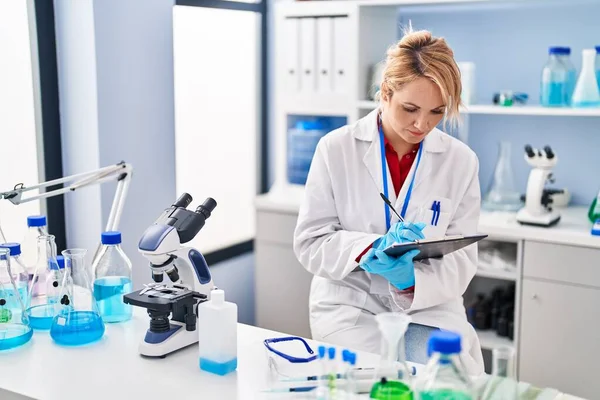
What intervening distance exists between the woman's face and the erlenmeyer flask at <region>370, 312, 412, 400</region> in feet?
2.79

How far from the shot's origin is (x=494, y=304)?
299cm

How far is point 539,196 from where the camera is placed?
2693mm

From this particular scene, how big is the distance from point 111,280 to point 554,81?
1832mm

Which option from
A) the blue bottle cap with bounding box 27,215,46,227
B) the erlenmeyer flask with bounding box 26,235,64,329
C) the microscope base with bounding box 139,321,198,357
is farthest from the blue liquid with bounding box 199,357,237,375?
the blue bottle cap with bounding box 27,215,46,227

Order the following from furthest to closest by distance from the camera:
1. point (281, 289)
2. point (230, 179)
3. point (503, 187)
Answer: point (230, 179) < point (281, 289) < point (503, 187)

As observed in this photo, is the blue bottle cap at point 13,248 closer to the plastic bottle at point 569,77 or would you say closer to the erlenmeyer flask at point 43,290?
the erlenmeyer flask at point 43,290

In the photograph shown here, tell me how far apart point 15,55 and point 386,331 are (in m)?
1.85

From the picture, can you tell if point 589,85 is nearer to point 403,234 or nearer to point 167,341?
point 403,234

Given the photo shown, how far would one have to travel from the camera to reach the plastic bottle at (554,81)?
2775 mm

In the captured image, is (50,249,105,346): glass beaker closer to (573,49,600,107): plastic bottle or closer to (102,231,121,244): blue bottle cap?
(102,231,121,244): blue bottle cap

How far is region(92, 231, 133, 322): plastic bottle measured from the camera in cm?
183

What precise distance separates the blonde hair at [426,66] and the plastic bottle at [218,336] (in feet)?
2.74

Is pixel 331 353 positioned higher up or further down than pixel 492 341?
higher up

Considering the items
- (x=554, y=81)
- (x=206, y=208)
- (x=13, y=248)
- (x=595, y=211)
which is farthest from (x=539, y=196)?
(x=13, y=248)
